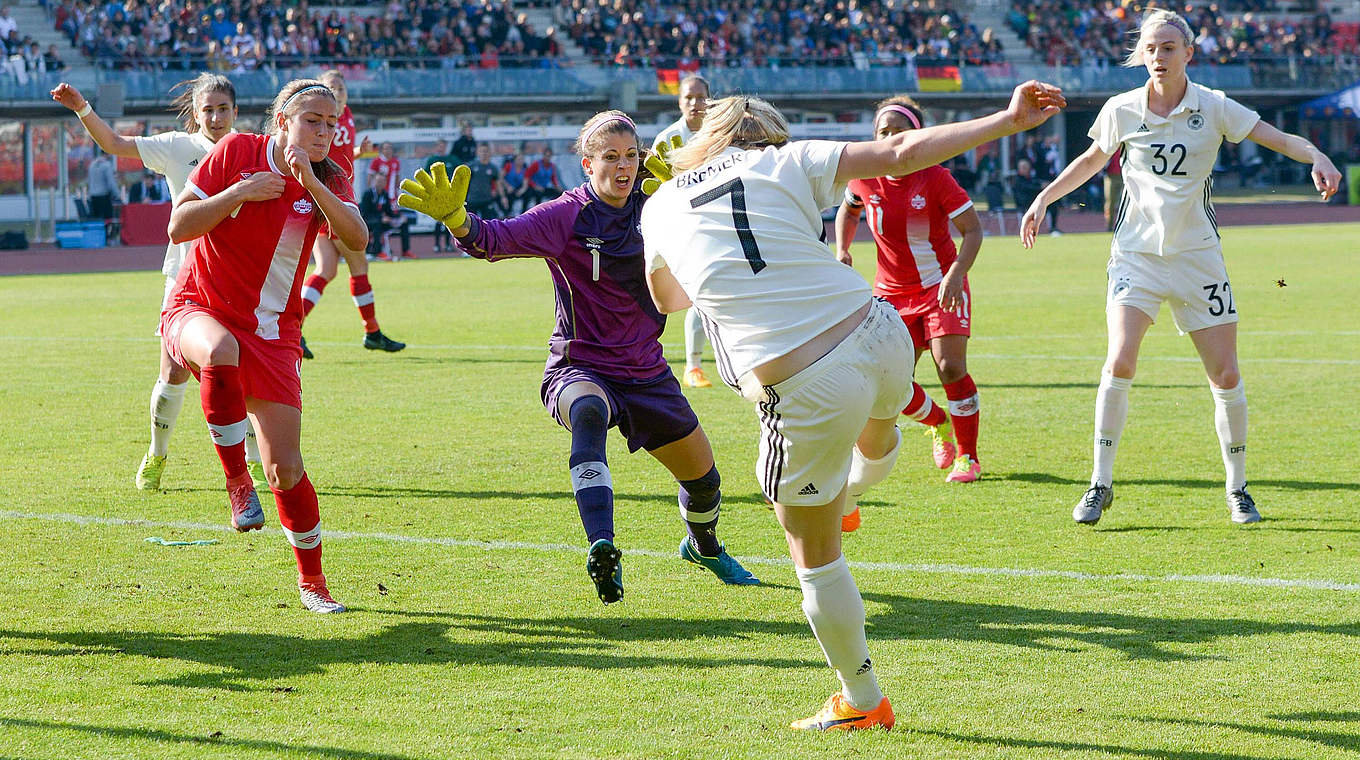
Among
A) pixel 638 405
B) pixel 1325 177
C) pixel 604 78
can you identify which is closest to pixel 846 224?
pixel 1325 177

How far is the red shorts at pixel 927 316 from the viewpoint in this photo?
8000mm

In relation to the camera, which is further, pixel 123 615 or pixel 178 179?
pixel 178 179

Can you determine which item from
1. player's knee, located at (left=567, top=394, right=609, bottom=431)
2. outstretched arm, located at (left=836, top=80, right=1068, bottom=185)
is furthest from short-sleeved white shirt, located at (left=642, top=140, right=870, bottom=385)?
player's knee, located at (left=567, top=394, right=609, bottom=431)

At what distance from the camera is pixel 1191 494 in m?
7.37

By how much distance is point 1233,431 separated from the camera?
686 centimetres

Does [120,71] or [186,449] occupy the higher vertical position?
[120,71]

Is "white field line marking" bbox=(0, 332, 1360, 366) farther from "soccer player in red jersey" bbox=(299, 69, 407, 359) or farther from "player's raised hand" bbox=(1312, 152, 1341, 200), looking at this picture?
"player's raised hand" bbox=(1312, 152, 1341, 200)

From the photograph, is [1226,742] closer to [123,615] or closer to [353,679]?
[353,679]

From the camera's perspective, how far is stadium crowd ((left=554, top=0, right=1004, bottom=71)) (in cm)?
4659

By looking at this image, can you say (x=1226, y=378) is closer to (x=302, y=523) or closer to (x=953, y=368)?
(x=953, y=368)

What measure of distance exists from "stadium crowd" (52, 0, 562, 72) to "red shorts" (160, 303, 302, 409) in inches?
1418

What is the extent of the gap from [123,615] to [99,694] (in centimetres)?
94

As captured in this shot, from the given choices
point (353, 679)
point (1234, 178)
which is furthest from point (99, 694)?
point (1234, 178)

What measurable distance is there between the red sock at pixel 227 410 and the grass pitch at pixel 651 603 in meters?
0.51
